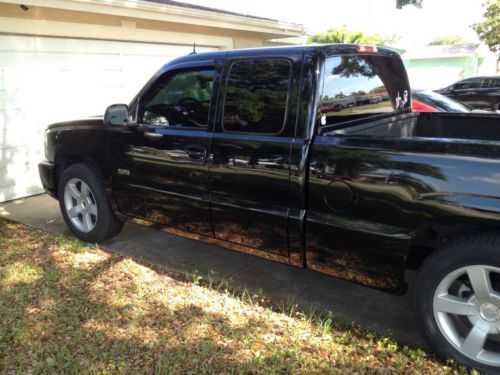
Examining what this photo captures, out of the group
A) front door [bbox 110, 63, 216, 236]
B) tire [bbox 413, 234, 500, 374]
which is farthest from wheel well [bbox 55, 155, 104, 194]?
tire [bbox 413, 234, 500, 374]

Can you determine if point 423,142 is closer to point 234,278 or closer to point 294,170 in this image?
point 294,170

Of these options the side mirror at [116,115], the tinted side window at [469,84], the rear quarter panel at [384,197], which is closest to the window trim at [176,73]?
the side mirror at [116,115]

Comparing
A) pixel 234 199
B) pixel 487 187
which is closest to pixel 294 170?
pixel 234 199

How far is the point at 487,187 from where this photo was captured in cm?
236

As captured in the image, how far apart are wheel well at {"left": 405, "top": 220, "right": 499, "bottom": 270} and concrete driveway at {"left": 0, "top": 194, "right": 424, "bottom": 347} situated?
0.58 meters

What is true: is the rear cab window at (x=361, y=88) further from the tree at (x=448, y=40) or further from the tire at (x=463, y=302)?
the tree at (x=448, y=40)

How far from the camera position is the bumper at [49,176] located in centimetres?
492

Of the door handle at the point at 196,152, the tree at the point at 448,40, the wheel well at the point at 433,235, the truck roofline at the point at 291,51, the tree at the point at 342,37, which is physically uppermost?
the tree at the point at 448,40

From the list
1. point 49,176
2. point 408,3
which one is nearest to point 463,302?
point 49,176

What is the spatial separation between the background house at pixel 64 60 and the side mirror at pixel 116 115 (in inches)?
116

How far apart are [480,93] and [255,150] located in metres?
14.8

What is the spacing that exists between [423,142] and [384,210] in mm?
459

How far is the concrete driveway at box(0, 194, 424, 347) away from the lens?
3336 millimetres

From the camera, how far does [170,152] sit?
3.77 meters
